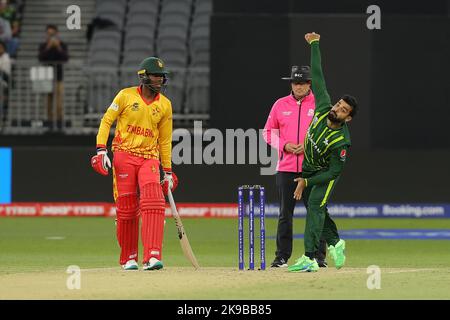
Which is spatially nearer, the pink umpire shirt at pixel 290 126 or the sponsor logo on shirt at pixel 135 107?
the sponsor logo on shirt at pixel 135 107

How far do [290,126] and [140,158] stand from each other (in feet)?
5.01

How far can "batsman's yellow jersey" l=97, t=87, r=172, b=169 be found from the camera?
12.4 meters

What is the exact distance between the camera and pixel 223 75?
816 inches

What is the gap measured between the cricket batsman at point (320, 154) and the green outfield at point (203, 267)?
0.31m

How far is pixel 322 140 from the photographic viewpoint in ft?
39.4

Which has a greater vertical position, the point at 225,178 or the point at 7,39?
the point at 7,39

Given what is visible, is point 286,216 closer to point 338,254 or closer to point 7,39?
point 338,254

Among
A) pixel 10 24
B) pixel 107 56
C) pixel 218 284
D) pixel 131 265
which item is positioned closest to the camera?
pixel 218 284

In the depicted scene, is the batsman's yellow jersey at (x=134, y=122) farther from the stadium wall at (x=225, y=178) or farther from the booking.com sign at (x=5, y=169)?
the booking.com sign at (x=5, y=169)

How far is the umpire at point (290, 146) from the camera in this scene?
1294cm

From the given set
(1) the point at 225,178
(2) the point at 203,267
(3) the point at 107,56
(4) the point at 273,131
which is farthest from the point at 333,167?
(3) the point at 107,56

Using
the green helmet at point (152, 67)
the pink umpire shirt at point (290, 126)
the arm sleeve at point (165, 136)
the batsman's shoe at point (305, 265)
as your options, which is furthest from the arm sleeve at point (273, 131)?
the batsman's shoe at point (305, 265)

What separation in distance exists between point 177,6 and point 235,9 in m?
5.27

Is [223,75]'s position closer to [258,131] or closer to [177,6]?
[258,131]
